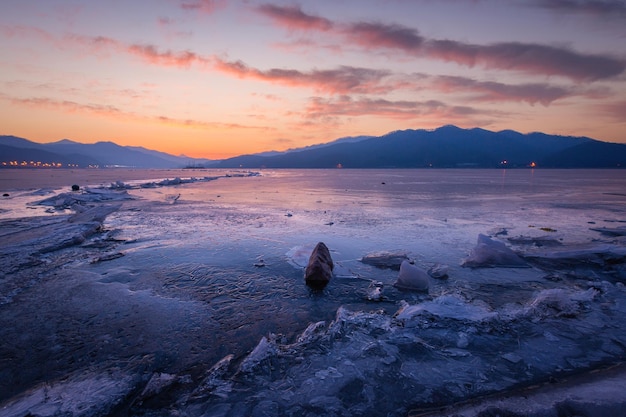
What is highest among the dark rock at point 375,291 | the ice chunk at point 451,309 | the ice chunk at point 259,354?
the ice chunk at point 451,309

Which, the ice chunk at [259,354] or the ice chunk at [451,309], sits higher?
the ice chunk at [451,309]

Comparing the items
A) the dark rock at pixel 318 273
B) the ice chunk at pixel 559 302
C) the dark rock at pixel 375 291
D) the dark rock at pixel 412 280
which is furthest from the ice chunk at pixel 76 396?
the ice chunk at pixel 559 302

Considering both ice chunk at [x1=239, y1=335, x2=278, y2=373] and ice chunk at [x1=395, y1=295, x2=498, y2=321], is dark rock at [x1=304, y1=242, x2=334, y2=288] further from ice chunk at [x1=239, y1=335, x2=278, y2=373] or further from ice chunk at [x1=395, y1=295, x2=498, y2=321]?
ice chunk at [x1=239, y1=335, x2=278, y2=373]

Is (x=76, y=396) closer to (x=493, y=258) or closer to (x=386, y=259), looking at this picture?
(x=386, y=259)

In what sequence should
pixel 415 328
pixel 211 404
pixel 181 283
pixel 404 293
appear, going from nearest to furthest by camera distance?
pixel 211 404 → pixel 415 328 → pixel 404 293 → pixel 181 283

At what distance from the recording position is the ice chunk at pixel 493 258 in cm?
793

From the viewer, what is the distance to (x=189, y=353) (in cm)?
426

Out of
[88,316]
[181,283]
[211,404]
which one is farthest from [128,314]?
A: [211,404]

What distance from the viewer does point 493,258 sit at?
802cm

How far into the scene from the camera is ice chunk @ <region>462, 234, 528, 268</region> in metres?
7.93

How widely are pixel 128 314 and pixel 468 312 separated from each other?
6.28 meters

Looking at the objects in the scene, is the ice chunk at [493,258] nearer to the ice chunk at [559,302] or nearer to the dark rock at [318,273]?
the ice chunk at [559,302]

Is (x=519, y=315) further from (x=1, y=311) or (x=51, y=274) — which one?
(x=51, y=274)

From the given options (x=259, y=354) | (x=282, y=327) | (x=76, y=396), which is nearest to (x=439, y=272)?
(x=282, y=327)
